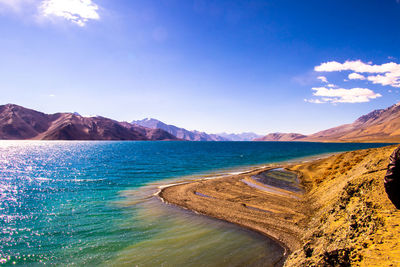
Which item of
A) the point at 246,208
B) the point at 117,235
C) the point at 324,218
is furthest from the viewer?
the point at 246,208

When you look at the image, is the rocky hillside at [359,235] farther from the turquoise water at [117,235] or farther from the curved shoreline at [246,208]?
the turquoise water at [117,235]

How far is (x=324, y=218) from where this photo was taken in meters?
11.6

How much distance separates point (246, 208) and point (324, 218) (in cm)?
960

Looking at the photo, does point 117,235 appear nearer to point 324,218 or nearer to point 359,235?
point 324,218

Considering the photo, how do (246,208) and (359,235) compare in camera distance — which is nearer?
(359,235)

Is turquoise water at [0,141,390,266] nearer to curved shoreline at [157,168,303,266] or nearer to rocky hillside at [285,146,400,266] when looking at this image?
curved shoreline at [157,168,303,266]

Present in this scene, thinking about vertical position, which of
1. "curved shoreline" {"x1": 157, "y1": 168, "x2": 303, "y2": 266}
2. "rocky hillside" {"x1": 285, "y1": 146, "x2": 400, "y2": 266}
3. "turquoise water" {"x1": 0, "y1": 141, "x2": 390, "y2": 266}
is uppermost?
"rocky hillside" {"x1": 285, "y1": 146, "x2": 400, "y2": 266}

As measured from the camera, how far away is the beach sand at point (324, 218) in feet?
22.4

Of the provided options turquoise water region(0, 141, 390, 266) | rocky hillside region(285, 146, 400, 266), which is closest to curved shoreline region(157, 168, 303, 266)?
turquoise water region(0, 141, 390, 266)

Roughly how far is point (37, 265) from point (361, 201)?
1890 cm

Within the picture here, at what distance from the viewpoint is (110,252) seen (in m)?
12.7

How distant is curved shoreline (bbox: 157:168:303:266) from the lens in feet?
47.2

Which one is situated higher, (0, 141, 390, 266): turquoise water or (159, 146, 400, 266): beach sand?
(159, 146, 400, 266): beach sand

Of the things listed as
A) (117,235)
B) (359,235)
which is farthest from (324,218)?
(117,235)
